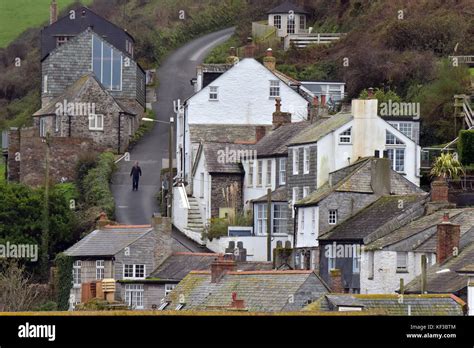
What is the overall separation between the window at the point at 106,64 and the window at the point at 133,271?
2954 cm

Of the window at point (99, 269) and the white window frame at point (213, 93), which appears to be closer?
the window at point (99, 269)

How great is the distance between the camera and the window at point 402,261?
48375mm

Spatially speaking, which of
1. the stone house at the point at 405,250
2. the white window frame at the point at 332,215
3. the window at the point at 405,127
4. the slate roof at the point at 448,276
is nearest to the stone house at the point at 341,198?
the white window frame at the point at 332,215

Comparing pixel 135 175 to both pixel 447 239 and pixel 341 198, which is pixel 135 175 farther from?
pixel 447 239

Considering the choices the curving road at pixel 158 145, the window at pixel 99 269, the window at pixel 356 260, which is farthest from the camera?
the curving road at pixel 158 145

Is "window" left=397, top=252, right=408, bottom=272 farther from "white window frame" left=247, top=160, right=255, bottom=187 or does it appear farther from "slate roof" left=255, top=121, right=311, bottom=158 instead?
"white window frame" left=247, top=160, right=255, bottom=187

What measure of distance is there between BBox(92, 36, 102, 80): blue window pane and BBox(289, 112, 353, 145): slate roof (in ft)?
78.5

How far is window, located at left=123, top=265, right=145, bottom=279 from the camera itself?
57.4m

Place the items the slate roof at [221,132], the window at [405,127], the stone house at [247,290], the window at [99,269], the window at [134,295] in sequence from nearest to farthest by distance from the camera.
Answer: the stone house at [247,290] < the window at [134,295] < the window at [99,269] < the window at [405,127] < the slate roof at [221,132]

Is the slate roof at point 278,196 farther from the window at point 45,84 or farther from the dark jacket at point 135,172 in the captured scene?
the window at point 45,84

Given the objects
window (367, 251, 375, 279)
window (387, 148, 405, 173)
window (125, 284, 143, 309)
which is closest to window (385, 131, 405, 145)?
window (387, 148, 405, 173)
